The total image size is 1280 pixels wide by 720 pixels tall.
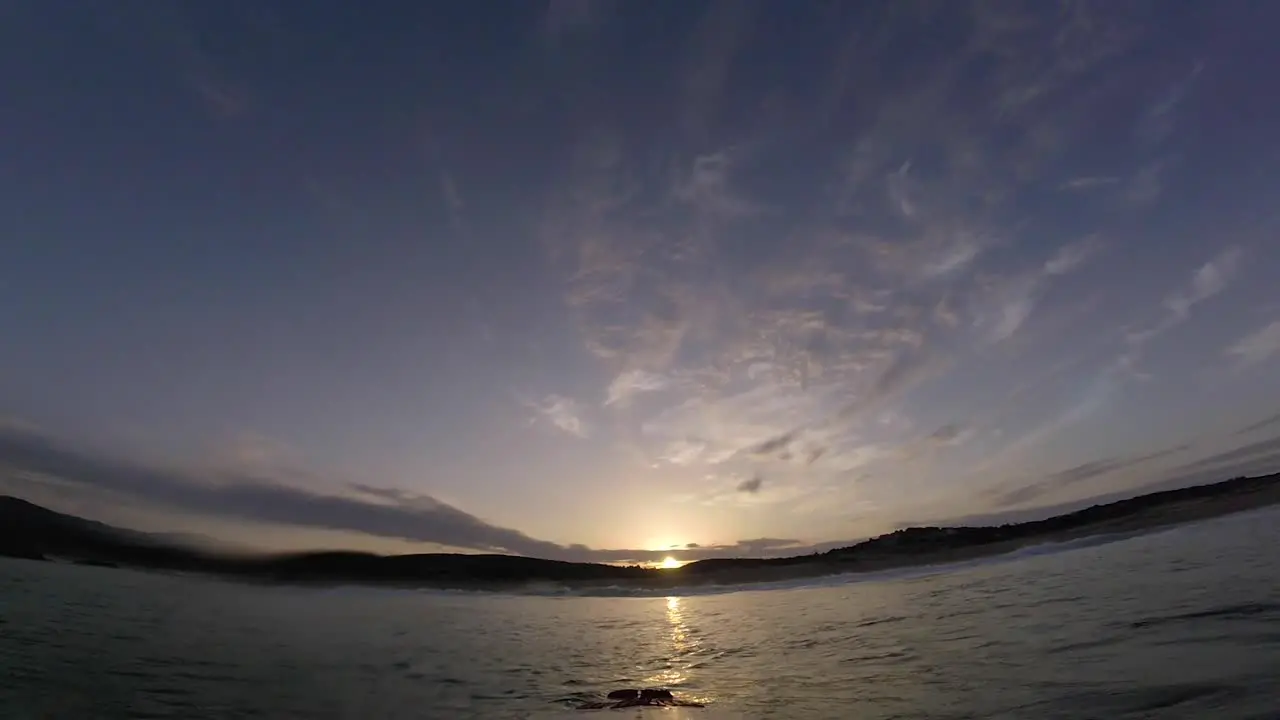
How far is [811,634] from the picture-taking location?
2703 centimetres

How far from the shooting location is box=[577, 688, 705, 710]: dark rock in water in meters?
15.5

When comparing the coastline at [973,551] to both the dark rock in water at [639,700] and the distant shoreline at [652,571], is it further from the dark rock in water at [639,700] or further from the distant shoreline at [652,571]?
the dark rock in water at [639,700]

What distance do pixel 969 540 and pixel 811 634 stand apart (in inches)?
2859

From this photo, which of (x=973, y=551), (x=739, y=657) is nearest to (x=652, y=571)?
(x=973, y=551)

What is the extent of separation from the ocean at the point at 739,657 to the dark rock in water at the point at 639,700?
1.72 ft

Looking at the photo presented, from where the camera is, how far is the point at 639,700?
16.0 meters

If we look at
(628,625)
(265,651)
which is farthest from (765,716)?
(628,625)

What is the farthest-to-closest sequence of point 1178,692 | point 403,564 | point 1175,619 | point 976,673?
point 403,564 < point 1175,619 < point 976,673 < point 1178,692

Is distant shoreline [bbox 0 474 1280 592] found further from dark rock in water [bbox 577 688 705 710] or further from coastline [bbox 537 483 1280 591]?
dark rock in water [bbox 577 688 705 710]

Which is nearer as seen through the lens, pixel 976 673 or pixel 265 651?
pixel 976 673

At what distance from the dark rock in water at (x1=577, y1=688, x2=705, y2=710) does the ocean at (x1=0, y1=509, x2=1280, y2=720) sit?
0.53m

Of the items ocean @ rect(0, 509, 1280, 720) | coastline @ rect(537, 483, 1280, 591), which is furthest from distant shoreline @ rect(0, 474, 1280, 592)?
ocean @ rect(0, 509, 1280, 720)

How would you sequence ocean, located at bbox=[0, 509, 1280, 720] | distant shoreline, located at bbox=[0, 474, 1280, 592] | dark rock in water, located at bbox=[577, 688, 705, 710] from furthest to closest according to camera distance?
1. distant shoreline, located at bbox=[0, 474, 1280, 592]
2. dark rock in water, located at bbox=[577, 688, 705, 710]
3. ocean, located at bbox=[0, 509, 1280, 720]

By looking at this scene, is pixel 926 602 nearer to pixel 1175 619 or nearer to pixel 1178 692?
pixel 1175 619
